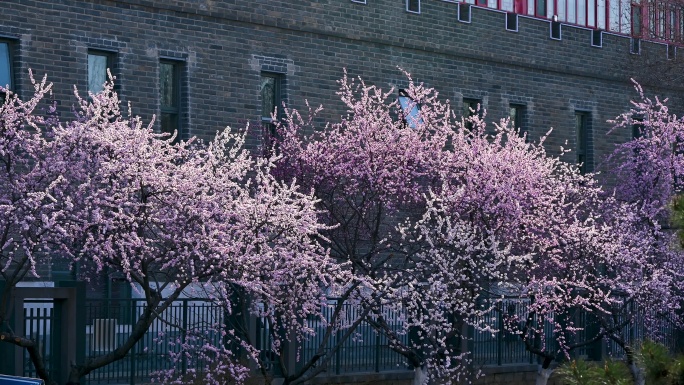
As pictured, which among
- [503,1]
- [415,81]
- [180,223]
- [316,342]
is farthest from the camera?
[503,1]

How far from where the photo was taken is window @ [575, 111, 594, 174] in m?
38.0

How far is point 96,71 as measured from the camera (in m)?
27.6

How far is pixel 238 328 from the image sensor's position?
68.6ft

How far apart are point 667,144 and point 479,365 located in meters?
7.10

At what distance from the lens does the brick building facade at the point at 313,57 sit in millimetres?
26984

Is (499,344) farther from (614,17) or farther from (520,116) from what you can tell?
(614,17)

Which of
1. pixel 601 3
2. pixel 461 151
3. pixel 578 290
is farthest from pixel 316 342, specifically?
pixel 601 3

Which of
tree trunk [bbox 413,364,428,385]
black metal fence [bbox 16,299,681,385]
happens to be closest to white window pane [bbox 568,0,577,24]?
black metal fence [bbox 16,299,681,385]

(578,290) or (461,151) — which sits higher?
(461,151)

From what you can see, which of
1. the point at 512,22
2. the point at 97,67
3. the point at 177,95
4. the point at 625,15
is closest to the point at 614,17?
the point at 625,15

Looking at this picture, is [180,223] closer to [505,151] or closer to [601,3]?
[505,151]

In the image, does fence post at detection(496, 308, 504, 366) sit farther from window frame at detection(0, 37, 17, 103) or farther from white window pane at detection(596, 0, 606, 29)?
white window pane at detection(596, 0, 606, 29)

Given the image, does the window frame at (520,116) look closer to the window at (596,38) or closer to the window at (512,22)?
the window at (512,22)

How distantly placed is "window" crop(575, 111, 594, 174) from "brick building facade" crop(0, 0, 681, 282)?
0.04 meters
